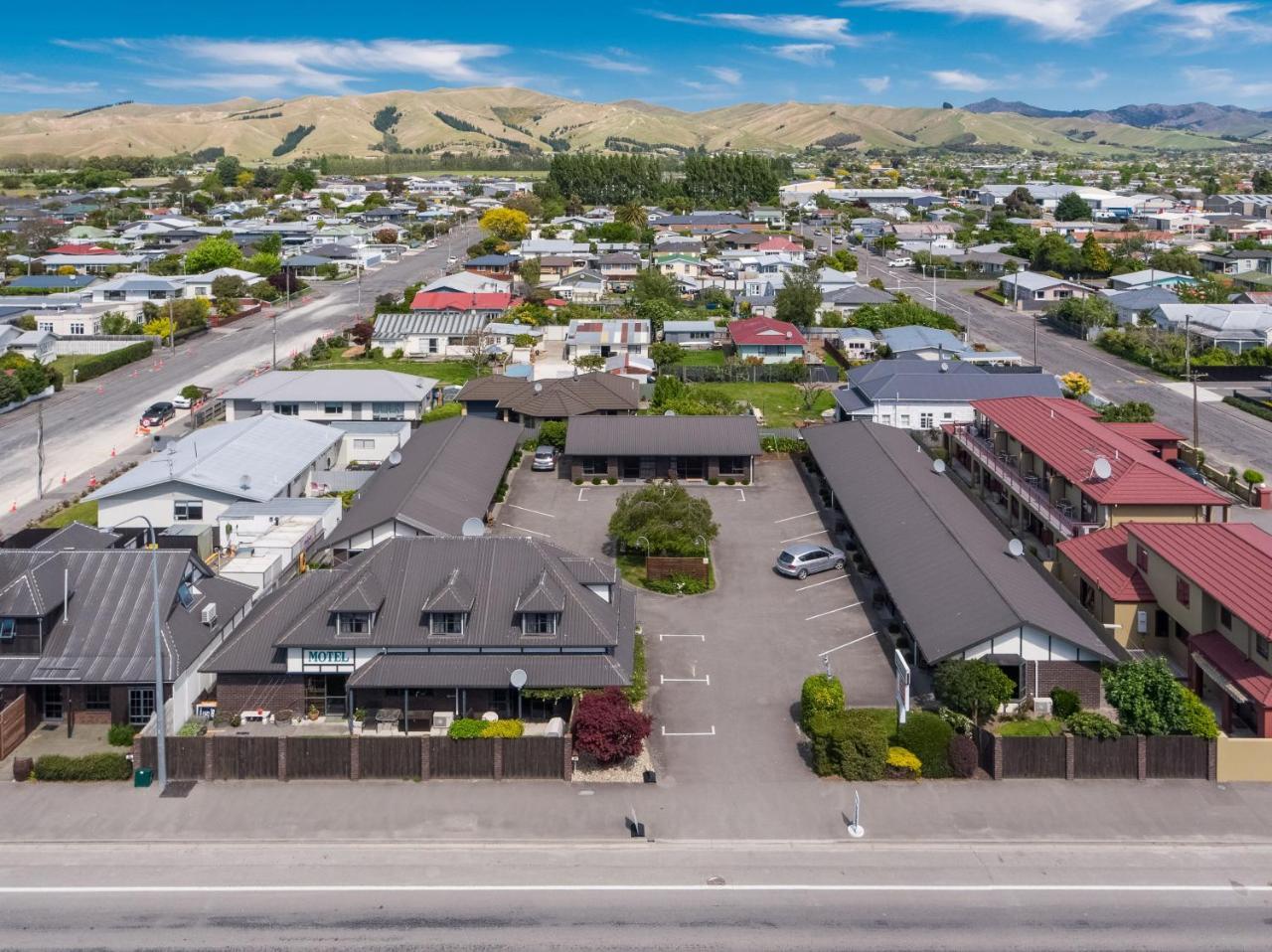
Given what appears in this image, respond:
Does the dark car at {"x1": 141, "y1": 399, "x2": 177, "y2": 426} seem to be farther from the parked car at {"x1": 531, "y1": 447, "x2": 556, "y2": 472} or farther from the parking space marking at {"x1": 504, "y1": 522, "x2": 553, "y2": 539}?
the parking space marking at {"x1": 504, "y1": 522, "x2": 553, "y2": 539}

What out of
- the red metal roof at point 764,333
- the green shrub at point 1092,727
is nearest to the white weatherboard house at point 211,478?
the green shrub at point 1092,727

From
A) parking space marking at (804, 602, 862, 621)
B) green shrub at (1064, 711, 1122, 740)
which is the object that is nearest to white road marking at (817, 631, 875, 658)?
parking space marking at (804, 602, 862, 621)

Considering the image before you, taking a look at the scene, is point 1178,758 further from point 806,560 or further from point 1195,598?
point 806,560

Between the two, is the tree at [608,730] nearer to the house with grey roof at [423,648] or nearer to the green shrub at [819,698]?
the house with grey roof at [423,648]

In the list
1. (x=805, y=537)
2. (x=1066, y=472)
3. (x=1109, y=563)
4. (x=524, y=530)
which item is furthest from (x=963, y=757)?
(x=524, y=530)

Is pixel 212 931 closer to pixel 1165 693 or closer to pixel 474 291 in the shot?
pixel 1165 693

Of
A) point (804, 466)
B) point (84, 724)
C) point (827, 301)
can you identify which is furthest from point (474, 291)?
point (84, 724)
